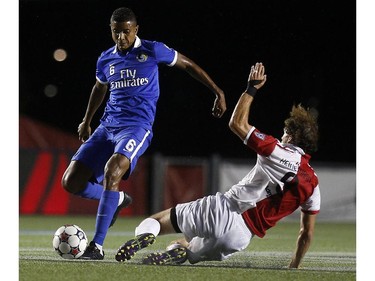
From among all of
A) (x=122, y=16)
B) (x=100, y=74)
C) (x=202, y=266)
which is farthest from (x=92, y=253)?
(x=122, y=16)

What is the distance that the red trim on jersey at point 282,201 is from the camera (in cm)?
554

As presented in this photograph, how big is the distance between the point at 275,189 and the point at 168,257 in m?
0.88

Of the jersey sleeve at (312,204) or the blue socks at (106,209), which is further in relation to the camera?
the blue socks at (106,209)

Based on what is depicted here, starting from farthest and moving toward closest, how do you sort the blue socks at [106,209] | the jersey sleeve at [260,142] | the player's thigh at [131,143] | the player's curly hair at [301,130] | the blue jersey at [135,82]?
the blue jersey at [135,82] < the player's thigh at [131,143] < the blue socks at [106,209] < the player's curly hair at [301,130] < the jersey sleeve at [260,142]

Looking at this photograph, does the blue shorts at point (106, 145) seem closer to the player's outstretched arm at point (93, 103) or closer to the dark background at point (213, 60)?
the player's outstretched arm at point (93, 103)

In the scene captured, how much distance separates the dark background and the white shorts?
295cm

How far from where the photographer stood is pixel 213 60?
12758mm

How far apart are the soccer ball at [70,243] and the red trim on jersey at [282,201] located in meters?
1.21

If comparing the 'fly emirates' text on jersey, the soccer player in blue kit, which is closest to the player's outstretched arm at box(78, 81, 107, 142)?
the soccer player in blue kit

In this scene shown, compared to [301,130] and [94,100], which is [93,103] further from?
[301,130]

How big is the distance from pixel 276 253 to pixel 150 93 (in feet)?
6.42

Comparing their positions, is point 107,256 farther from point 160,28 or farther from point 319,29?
point 319,29

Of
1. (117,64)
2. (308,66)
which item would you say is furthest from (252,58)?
(117,64)

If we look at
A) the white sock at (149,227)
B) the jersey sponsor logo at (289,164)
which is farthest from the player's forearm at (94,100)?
the jersey sponsor logo at (289,164)
